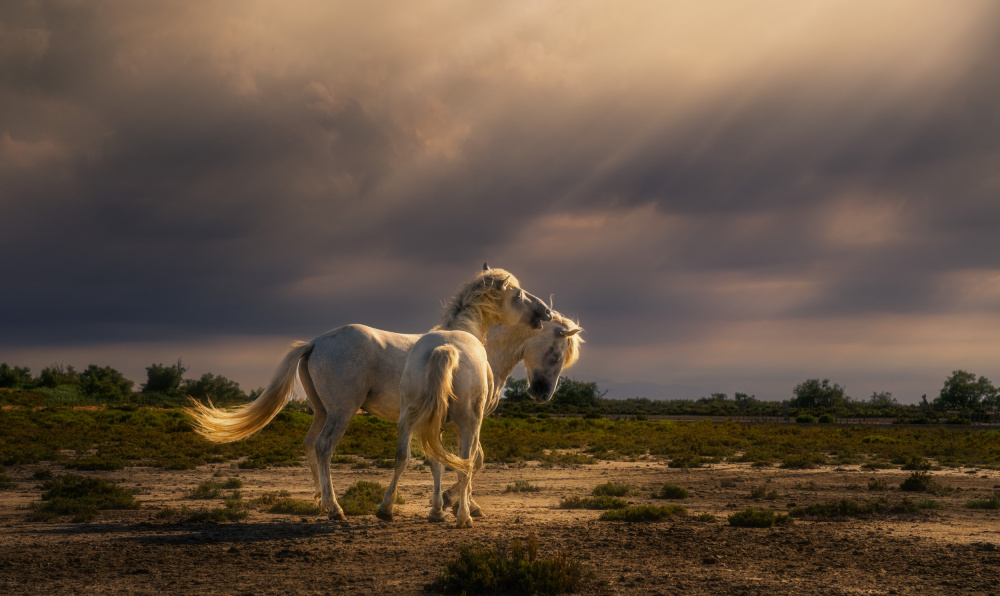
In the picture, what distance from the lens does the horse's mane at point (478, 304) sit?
9.52 metres

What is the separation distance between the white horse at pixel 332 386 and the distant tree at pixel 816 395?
94654 millimetres

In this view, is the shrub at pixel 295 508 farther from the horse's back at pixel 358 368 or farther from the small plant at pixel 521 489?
the small plant at pixel 521 489

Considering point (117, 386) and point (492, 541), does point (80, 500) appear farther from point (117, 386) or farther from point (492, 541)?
point (117, 386)

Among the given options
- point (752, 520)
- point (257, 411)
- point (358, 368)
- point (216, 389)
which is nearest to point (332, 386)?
point (358, 368)

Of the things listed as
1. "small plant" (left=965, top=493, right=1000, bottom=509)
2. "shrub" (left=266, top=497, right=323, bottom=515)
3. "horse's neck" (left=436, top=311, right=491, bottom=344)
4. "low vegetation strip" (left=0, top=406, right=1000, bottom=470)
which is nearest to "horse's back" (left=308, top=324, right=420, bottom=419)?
"horse's neck" (left=436, top=311, right=491, bottom=344)

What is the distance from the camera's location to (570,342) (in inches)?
436

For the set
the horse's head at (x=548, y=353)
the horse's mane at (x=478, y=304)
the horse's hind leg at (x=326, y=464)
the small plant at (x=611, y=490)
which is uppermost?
the horse's mane at (x=478, y=304)

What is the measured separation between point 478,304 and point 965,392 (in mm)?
108100

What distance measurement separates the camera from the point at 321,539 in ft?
25.6

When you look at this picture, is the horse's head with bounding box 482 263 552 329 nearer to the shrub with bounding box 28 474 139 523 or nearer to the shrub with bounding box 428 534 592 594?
the shrub with bounding box 428 534 592 594

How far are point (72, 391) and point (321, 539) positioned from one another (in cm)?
5546

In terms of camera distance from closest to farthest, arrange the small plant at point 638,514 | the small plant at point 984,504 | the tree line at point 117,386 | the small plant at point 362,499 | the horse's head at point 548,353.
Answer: the small plant at point 638,514
the small plant at point 362,499
the horse's head at point 548,353
the small plant at point 984,504
the tree line at point 117,386

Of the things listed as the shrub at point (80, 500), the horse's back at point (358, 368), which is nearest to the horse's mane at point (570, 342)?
the horse's back at point (358, 368)

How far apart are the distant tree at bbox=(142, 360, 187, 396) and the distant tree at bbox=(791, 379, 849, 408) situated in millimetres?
75750
